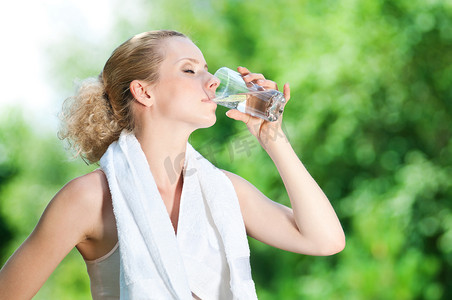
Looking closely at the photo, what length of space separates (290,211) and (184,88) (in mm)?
423

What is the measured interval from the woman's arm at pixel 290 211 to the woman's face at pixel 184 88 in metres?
0.14

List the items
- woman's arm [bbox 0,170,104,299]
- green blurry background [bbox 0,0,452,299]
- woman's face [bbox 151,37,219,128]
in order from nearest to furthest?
woman's arm [bbox 0,170,104,299] → woman's face [bbox 151,37,219,128] → green blurry background [bbox 0,0,452,299]

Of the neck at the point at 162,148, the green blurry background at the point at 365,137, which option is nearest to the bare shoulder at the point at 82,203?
the neck at the point at 162,148

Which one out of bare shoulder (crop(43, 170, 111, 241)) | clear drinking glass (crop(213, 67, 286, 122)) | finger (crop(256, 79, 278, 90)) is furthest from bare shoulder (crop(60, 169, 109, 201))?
finger (crop(256, 79, 278, 90))

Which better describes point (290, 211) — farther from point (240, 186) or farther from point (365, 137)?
point (365, 137)

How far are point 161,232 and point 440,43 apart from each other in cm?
410

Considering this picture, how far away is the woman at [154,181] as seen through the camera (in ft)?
3.92

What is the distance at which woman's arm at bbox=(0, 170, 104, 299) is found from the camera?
3.84 ft

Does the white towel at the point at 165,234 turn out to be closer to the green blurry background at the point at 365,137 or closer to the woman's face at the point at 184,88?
the woman's face at the point at 184,88

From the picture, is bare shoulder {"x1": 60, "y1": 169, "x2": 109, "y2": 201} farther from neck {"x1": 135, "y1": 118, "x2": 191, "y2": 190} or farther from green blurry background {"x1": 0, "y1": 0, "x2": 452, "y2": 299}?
green blurry background {"x1": 0, "y1": 0, "x2": 452, "y2": 299}

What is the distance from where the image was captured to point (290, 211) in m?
1.45

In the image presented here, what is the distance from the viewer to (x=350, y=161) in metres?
4.98

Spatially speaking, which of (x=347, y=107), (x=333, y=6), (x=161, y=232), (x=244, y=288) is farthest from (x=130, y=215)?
(x=333, y=6)

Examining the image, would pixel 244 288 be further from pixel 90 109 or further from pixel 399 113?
pixel 399 113
